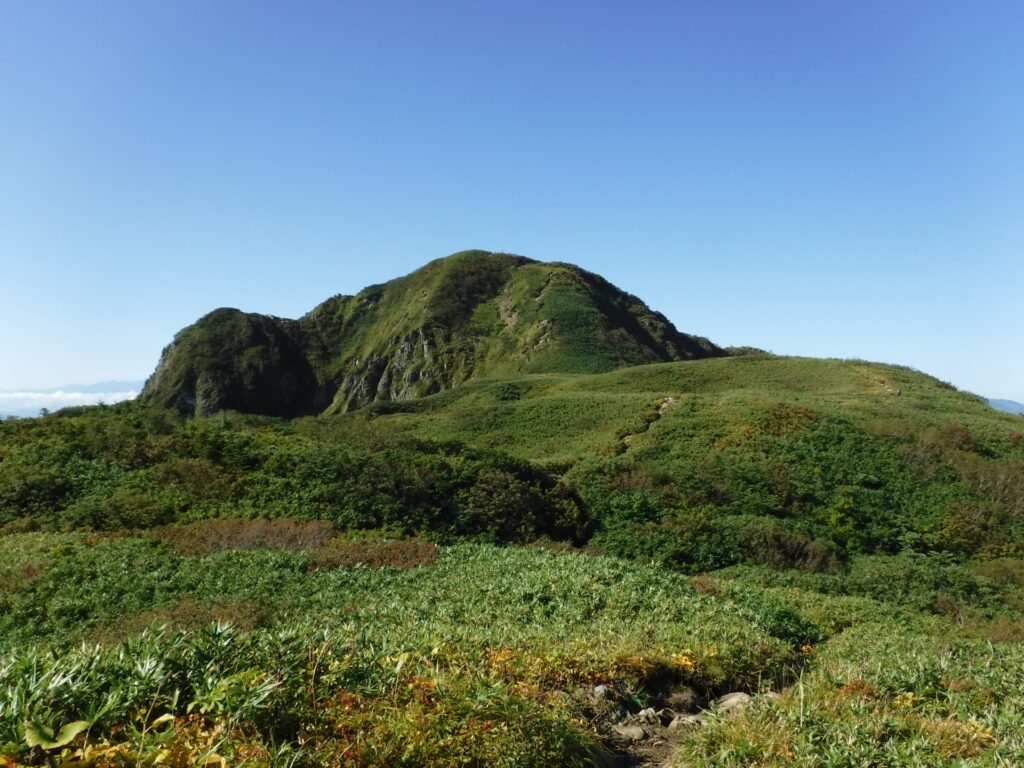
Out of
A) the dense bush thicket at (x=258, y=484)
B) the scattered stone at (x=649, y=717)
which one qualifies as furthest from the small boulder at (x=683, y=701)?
the dense bush thicket at (x=258, y=484)

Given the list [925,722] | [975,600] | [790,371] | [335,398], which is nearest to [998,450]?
[975,600]

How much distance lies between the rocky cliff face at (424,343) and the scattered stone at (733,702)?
57924 mm

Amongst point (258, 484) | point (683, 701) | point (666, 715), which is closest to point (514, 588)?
point (683, 701)

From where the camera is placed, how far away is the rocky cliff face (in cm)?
7212

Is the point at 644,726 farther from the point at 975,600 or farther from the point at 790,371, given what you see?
the point at 790,371

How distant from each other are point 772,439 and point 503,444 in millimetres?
13572

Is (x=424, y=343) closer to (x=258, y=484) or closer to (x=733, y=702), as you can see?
(x=258, y=484)

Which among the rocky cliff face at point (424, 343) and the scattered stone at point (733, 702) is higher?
the rocky cliff face at point (424, 343)

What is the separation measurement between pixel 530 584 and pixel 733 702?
192 inches

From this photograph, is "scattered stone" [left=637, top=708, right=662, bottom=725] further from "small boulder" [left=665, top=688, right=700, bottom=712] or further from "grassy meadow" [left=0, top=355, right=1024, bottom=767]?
"small boulder" [left=665, top=688, right=700, bottom=712]

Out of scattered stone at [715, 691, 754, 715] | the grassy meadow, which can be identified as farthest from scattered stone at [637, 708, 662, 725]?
scattered stone at [715, 691, 754, 715]

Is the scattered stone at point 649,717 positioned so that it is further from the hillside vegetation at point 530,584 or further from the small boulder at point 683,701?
the small boulder at point 683,701

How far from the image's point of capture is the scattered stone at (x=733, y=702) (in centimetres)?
596

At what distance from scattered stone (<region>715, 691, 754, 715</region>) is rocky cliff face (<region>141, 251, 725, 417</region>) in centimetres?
5792
